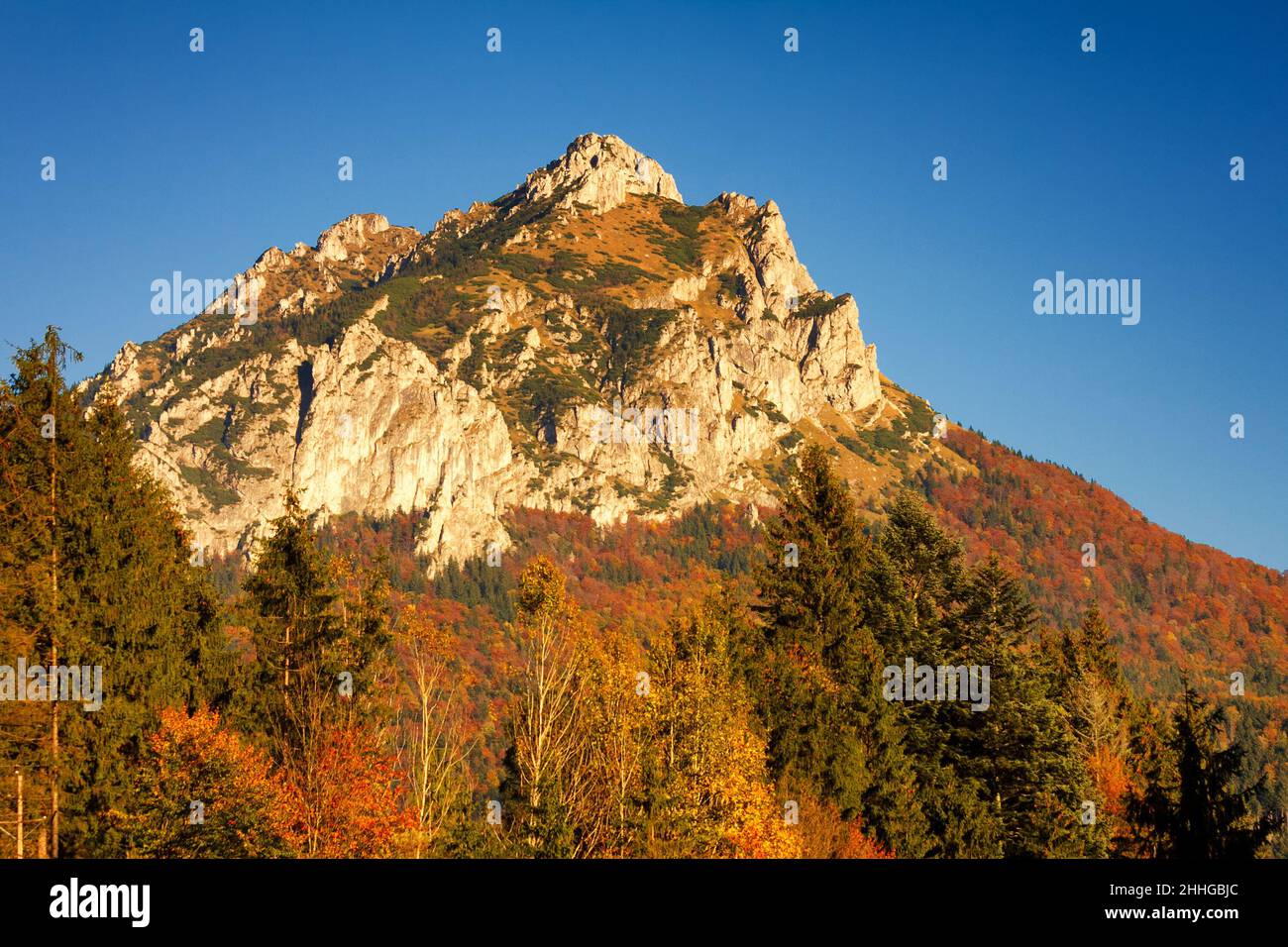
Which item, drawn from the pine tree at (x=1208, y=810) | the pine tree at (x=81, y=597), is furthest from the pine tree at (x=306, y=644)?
the pine tree at (x=1208, y=810)
